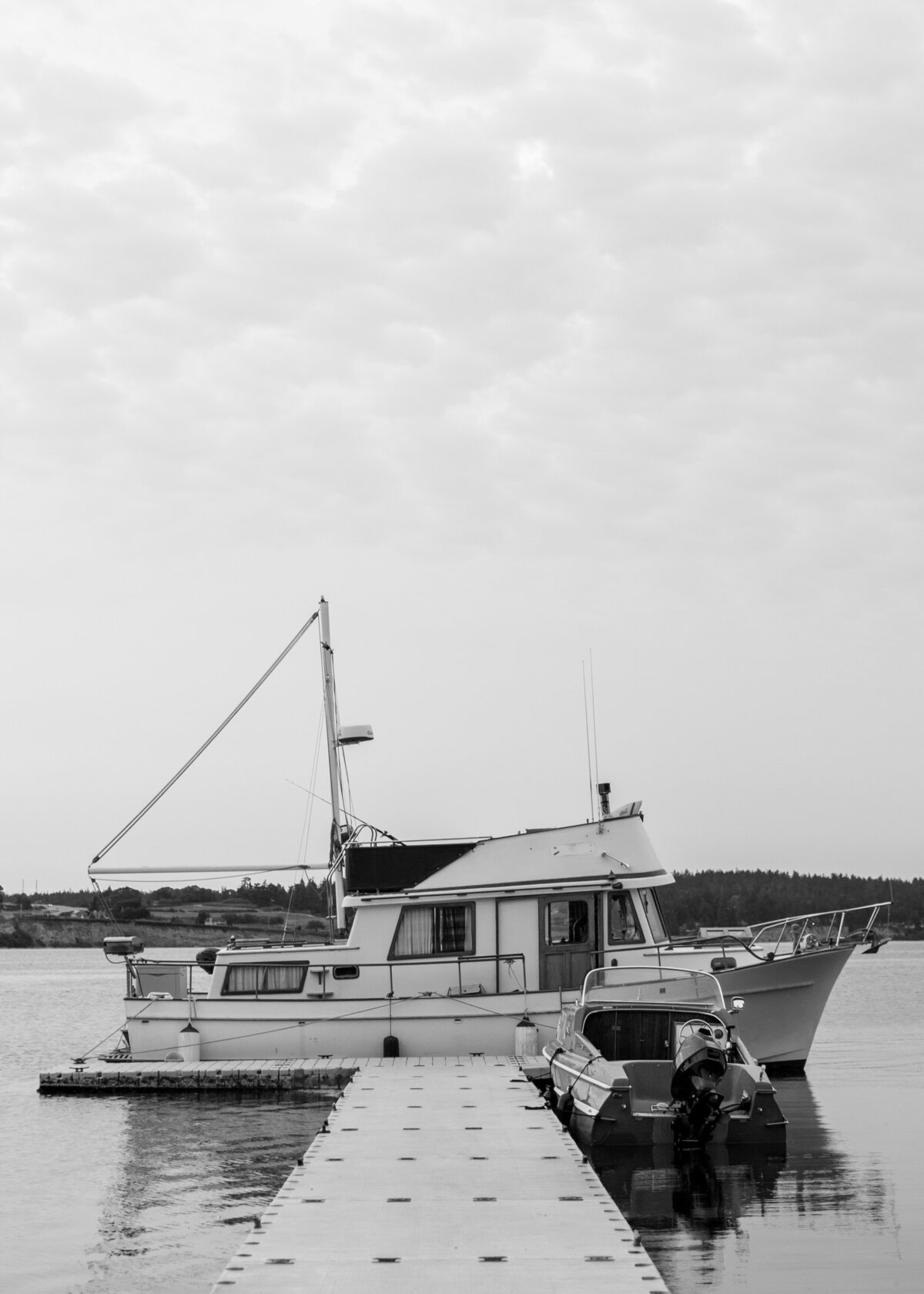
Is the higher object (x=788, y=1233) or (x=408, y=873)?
(x=408, y=873)

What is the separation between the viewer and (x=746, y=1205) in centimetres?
1311

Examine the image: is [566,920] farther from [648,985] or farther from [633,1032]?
[633,1032]

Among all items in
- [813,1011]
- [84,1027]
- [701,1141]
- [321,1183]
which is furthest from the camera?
[84,1027]

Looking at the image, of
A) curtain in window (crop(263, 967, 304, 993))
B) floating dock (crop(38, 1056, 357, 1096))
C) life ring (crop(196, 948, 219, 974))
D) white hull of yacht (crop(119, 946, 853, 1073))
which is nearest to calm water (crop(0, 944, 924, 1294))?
floating dock (crop(38, 1056, 357, 1096))

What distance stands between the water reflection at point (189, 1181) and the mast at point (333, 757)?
13.4 ft

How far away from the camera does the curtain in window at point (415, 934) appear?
21.9 metres

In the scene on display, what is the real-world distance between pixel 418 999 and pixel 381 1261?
42.0 ft

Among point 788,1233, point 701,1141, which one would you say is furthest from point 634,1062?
point 788,1233

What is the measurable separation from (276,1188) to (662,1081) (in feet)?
14.1

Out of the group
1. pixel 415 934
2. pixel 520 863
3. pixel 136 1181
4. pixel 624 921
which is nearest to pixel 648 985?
pixel 624 921

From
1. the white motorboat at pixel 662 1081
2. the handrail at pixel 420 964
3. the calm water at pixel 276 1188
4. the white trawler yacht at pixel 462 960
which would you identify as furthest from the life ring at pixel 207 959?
the white motorboat at pixel 662 1081

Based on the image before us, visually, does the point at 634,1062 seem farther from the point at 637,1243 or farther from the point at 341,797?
the point at 341,797

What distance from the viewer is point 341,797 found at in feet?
79.5

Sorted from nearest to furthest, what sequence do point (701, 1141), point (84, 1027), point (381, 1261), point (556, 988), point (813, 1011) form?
point (381, 1261) → point (701, 1141) → point (556, 988) → point (813, 1011) → point (84, 1027)
